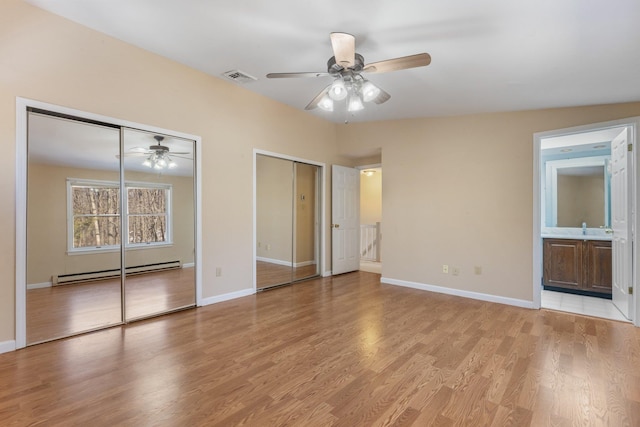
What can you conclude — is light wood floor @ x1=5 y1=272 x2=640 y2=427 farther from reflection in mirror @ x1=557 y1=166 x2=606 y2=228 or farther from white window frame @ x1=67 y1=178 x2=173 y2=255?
reflection in mirror @ x1=557 y1=166 x2=606 y2=228

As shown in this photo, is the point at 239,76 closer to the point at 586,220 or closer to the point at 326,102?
the point at 326,102

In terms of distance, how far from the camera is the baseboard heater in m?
2.95

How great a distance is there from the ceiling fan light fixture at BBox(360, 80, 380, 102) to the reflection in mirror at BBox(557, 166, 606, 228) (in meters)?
4.46

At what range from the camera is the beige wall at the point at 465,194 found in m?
4.02

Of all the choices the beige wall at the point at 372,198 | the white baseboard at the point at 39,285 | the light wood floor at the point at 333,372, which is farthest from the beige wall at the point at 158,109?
the beige wall at the point at 372,198

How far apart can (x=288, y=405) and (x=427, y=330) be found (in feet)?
5.87

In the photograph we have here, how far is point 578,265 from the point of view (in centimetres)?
464

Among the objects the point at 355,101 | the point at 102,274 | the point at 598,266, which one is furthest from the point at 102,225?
the point at 598,266

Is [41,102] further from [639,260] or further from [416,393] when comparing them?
[639,260]

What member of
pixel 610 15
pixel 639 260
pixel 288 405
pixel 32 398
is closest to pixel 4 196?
pixel 32 398

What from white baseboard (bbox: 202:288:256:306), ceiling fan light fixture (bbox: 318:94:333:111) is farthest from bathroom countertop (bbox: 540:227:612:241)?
white baseboard (bbox: 202:288:256:306)

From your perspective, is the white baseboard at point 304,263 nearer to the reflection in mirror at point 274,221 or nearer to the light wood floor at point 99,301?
the reflection in mirror at point 274,221

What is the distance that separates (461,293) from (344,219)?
241cm

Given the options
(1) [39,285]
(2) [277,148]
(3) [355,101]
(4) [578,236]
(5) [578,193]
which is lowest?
(1) [39,285]
